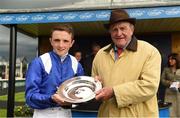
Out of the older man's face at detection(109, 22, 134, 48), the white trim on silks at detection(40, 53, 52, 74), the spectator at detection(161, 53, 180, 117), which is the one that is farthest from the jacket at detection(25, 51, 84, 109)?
the spectator at detection(161, 53, 180, 117)

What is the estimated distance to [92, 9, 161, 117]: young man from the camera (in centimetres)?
276

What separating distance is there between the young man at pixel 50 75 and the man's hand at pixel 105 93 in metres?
0.29

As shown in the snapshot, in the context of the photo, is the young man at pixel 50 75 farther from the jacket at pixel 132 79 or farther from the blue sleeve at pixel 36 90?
the jacket at pixel 132 79

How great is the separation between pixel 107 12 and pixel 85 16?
0.52m

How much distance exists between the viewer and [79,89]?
2.92 m

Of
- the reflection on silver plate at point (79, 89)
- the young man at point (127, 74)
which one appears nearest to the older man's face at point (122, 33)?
the young man at point (127, 74)

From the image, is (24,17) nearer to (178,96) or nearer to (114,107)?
(178,96)

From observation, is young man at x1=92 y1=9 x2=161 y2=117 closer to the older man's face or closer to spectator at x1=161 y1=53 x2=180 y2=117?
the older man's face

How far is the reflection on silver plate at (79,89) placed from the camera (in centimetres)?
271

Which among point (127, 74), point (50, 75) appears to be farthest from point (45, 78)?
point (127, 74)

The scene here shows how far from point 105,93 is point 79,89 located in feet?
0.92

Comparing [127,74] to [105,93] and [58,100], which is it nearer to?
[105,93]

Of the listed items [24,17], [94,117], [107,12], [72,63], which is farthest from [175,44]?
[72,63]

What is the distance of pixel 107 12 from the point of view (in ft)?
27.6
